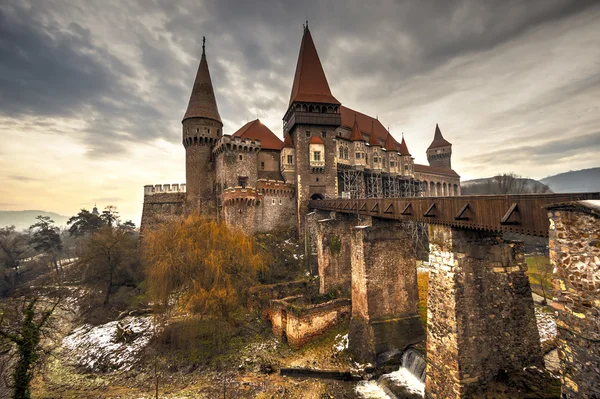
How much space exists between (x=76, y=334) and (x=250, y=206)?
1632 cm

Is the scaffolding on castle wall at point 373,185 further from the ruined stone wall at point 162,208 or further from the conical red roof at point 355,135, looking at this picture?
the ruined stone wall at point 162,208

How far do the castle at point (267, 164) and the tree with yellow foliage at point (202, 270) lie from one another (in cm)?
849

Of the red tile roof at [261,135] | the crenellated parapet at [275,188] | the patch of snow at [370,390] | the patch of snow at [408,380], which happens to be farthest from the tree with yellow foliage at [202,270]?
the red tile roof at [261,135]

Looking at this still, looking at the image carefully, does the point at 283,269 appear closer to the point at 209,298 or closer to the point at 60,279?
the point at 209,298

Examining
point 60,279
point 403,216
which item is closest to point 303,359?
point 403,216

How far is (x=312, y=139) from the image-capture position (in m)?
31.0

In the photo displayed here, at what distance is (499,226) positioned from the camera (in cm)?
697

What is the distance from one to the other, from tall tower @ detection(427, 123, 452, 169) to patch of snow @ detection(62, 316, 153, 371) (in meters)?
64.2

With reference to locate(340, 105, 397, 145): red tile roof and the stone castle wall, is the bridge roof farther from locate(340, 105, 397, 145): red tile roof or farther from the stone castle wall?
locate(340, 105, 397, 145): red tile roof

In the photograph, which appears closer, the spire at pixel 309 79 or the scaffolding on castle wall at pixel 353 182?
the spire at pixel 309 79

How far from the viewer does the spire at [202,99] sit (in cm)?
3159

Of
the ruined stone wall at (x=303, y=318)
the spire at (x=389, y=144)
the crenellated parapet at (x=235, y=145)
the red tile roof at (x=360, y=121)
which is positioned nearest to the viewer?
the ruined stone wall at (x=303, y=318)

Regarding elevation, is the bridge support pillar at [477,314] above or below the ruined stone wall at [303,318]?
above

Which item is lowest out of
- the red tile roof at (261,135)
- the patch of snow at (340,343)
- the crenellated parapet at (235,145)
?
the patch of snow at (340,343)
